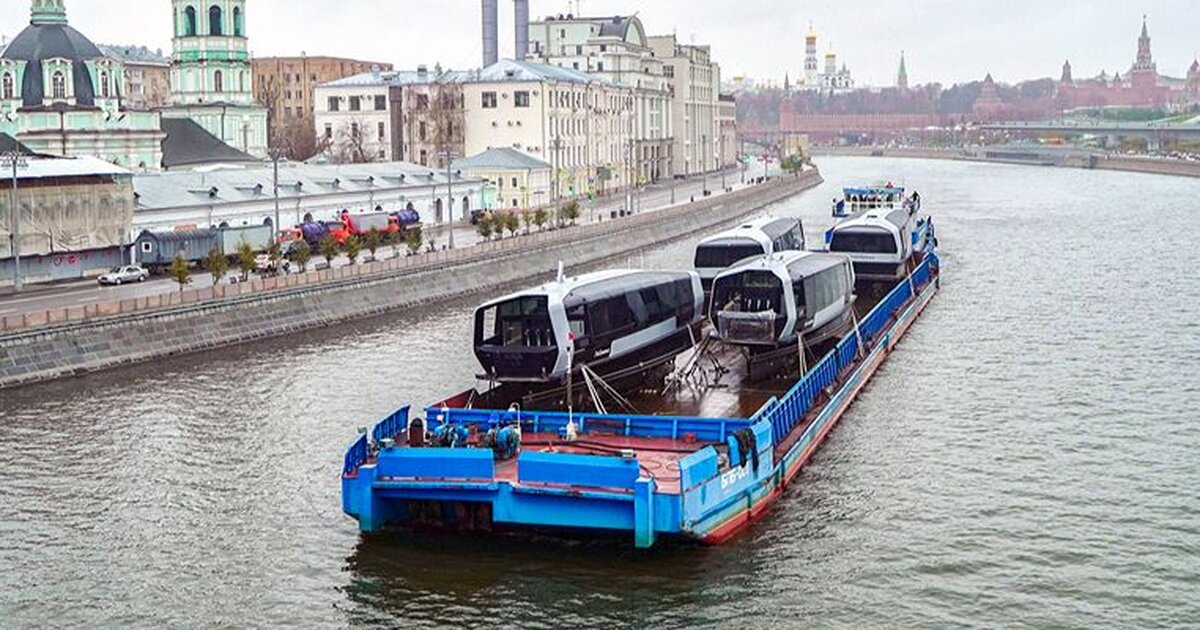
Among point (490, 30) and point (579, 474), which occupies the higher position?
point (490, 30)

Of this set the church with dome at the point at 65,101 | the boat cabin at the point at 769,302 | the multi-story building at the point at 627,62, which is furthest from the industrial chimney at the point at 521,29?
the boat cabin at the point at 769,302

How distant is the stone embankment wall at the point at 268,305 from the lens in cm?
3422

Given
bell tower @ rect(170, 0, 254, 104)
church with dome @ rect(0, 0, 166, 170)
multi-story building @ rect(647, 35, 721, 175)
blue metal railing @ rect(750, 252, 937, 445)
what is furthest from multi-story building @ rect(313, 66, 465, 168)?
blue metal railing @ rect(750, 252, 937, 445)

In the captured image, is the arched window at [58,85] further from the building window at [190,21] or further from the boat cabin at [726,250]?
the boat cabin at [726,250]

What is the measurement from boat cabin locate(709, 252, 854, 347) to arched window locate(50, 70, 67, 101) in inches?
1731

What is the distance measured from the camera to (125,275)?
147 feet

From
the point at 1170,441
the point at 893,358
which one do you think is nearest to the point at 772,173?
the point at 893,358

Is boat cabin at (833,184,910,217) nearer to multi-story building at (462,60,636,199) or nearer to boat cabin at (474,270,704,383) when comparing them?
multi-story building at (462,60,636,199)

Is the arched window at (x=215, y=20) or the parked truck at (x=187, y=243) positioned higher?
the arched window at (x=215, y=20)

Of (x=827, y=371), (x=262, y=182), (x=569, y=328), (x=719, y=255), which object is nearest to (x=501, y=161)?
(x=262, y=182)

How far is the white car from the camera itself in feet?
145

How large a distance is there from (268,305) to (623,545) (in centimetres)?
2309

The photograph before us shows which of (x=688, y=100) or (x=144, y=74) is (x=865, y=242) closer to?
(x=688, y=100)

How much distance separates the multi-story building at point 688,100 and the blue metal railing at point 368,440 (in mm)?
98815
